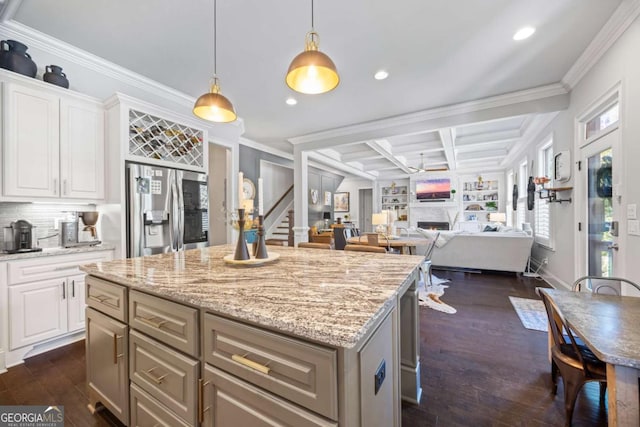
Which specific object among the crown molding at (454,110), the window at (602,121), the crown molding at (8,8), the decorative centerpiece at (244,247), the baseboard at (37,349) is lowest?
the baseboard at (37,349)

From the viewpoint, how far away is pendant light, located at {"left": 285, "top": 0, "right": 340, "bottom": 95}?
1.41 m

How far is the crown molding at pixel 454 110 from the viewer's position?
350 cm

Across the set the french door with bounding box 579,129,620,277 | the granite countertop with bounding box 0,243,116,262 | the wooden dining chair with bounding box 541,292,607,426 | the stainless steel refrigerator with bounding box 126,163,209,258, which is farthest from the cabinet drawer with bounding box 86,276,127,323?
the french door with bounding box 579,129,620,277

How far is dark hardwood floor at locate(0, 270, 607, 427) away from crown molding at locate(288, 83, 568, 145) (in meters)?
2.95

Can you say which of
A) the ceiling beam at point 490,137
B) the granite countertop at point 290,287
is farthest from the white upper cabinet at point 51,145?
the ceiling beam at point 490,137

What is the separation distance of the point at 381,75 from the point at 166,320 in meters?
3.30

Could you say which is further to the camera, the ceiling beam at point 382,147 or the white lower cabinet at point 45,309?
the ceiling beam at point 382,147

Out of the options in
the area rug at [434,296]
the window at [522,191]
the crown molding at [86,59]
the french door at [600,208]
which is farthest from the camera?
the window at [522,191]

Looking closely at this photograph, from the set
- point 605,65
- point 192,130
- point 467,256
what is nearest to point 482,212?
point 467,256

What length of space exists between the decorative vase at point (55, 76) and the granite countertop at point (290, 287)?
6.80 feet

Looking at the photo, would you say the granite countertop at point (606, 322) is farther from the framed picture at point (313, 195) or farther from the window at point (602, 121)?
the framed picture at point (313, 195)

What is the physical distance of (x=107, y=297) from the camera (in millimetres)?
1439

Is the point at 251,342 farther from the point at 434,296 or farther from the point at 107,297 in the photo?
the point at 434,296

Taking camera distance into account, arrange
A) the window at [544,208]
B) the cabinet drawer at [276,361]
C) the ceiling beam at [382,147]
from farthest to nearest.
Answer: the ceiling beam at [382,147]
the window at [544,208]
the cabinet drawer at [276,361]
